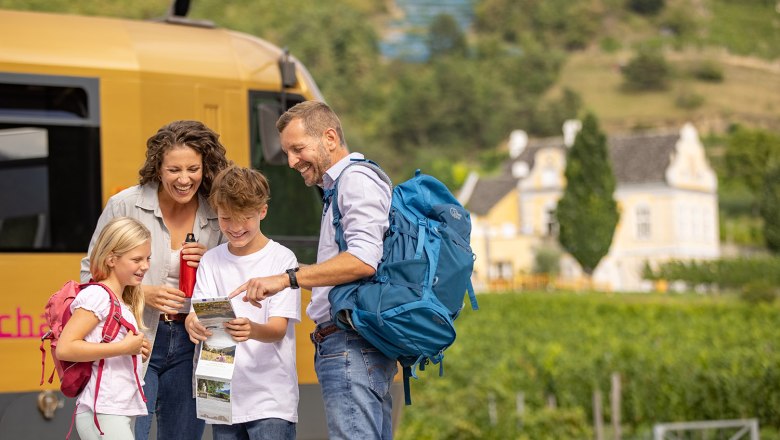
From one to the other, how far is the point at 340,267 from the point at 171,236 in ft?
2.69

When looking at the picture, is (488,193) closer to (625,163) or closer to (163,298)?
(625,163)

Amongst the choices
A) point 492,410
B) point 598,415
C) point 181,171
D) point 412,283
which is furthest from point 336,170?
point 598,415

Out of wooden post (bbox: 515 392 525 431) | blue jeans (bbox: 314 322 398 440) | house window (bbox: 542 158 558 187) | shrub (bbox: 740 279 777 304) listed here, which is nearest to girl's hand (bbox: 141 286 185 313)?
blue jeans (bbox: 314 322 398 440)

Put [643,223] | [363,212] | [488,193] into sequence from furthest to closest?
[488,193] → [643,223] → [363,212]

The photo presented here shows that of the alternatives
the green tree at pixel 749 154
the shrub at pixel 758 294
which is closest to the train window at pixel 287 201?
the shrub at pixel 758 294

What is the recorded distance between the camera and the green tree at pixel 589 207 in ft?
225

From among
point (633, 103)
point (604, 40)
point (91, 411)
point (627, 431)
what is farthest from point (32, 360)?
point (604, 40)

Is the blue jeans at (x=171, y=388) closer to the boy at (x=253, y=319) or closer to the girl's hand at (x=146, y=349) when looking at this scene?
the girl's hand at (x=146, y=349)

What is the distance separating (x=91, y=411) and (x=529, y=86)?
168915mm

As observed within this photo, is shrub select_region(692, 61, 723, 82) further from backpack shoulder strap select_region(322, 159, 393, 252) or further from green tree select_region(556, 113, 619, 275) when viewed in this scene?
backpack shoulder strap select_region(322, 159, 393, 252)

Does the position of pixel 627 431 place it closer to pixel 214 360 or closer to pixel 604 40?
pixel 214 360

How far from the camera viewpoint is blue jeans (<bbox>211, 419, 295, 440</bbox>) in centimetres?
478

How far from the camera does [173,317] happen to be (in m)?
5.04

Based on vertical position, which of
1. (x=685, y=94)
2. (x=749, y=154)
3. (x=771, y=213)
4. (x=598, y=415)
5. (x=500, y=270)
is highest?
(x=685, y=94)
